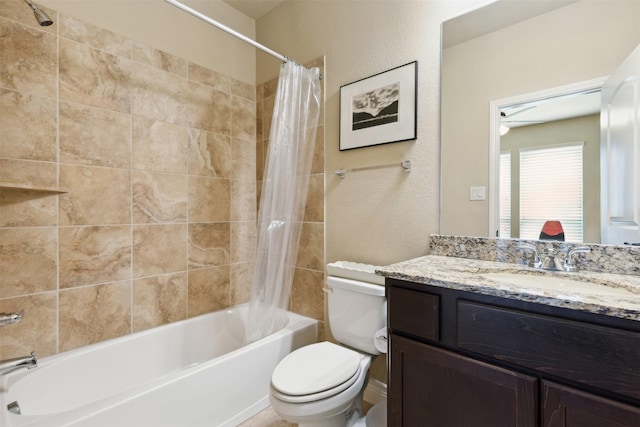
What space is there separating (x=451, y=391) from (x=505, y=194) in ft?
2.81

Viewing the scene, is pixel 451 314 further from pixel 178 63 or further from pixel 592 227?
pixel 178 63

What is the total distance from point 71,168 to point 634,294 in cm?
239

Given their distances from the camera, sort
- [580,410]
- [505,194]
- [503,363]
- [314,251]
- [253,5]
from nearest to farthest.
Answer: [580,410], [503,363], [505,194], [314,251], [253,5]

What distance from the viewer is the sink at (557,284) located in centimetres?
96

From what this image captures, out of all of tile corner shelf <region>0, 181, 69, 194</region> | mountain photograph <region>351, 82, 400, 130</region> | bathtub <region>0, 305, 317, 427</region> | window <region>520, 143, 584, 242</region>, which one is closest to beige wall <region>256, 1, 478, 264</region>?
mountain photograph <region>351, 82, 400, 130</region>

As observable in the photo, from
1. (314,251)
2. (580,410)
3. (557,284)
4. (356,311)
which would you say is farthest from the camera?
(314,251)

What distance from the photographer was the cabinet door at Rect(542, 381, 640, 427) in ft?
2.36

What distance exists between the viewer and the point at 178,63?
2016 mm

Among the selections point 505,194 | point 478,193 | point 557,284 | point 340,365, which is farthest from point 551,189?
point 340,365

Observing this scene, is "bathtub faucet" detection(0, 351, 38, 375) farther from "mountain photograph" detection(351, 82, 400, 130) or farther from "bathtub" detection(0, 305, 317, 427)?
"mountain photograph" detection(351, 82, 400, 130)

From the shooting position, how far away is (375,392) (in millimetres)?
1795

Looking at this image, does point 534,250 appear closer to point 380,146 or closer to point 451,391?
point 451,391

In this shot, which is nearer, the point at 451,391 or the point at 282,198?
the point at 451,391

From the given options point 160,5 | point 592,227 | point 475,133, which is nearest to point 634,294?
point 592,227
